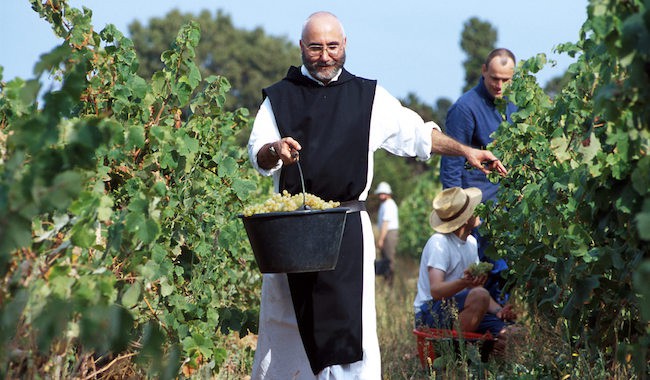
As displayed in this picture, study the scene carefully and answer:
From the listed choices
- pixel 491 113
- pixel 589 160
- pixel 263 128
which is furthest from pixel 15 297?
→ pixel 491 113

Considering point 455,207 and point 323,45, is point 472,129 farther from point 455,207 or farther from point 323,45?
point 323,45

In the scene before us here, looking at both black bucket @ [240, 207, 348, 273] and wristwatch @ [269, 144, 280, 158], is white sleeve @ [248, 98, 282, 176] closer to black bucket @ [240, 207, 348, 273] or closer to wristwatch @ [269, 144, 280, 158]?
wristwatch @ [269, 144, 280, 158]

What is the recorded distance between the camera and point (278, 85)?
495 cm

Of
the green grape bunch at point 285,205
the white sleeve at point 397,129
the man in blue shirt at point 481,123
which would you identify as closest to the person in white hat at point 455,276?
the man in blue shirt at point 481,123

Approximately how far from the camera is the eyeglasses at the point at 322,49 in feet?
15.9

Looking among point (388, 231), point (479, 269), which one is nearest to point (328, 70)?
point (479, 269)

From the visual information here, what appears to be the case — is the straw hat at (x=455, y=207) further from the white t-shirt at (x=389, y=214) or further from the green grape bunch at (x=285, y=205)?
the white t-shirt at (x=389, y=214)

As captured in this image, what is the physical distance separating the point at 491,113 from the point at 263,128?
2.86 m

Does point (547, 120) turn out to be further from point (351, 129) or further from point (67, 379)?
point (67, 379)

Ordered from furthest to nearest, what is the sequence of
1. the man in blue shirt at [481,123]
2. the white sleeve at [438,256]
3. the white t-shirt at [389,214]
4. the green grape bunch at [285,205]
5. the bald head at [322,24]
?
the white t-shirt at [389,214] < the man in blue shirt at [481,123] < the white sleeve at [438,256] < the bald head at [322,24] < the green grape bunch at [285,205]

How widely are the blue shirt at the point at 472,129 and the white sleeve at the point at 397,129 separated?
228 cm

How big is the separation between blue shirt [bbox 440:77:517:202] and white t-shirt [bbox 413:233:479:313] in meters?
0.50

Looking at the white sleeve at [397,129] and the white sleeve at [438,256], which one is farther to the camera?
the white sleeve at [438,256]

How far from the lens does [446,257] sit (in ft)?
22.0
